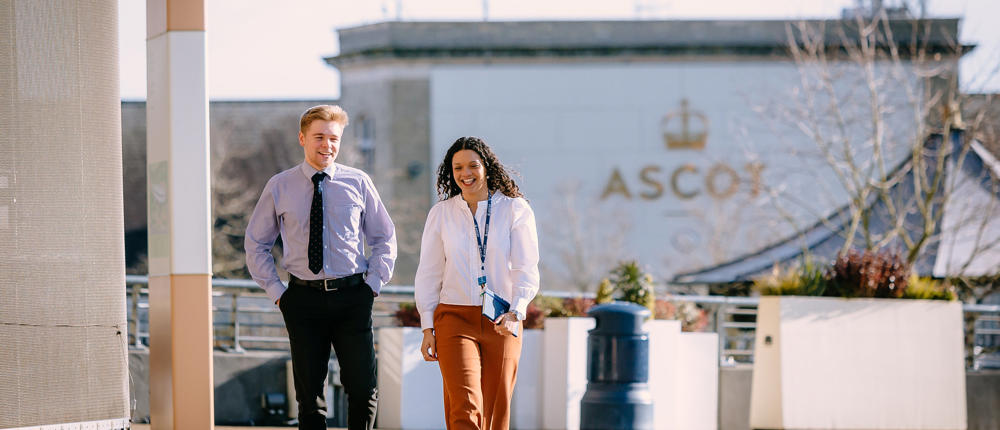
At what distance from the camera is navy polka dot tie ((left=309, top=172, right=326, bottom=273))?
23.4ft

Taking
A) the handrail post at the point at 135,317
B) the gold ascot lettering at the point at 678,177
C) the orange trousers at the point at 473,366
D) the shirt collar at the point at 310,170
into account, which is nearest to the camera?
the orange trousers at the point at 473,366

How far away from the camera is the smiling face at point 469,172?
23.5 feet

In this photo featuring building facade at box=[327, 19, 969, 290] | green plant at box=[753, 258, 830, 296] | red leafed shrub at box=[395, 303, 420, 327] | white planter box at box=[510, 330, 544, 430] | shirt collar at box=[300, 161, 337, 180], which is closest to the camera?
shirt collar at box=[300, 161, 337, 180]

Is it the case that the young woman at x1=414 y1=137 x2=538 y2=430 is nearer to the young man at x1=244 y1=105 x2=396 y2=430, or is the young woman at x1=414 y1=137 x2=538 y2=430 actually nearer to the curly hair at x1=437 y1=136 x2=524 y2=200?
the curly hair at x1=437 y1=136 x2=524 y2=200

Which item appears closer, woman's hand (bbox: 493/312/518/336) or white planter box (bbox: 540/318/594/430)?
woman's hand (bbox: 493/312/518/336)

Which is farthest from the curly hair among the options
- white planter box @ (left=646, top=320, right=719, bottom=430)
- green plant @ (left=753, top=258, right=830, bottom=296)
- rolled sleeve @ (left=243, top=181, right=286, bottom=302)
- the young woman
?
green plant @ (left=753, top=258, right=830, bottom=296)

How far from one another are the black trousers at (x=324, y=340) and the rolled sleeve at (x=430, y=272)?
0.29 m

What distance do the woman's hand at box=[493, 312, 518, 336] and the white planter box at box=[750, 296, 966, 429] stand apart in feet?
23.3

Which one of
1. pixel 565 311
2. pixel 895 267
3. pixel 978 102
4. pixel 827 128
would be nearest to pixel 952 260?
pixel 978 102

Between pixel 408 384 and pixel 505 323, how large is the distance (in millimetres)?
5788

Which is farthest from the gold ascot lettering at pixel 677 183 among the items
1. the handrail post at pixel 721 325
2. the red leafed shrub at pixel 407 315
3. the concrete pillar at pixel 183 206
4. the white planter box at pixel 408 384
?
the concrete pillar at pixel 183 206

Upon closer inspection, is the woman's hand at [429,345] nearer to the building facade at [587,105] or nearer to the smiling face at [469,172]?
the smiling face at [469,172]

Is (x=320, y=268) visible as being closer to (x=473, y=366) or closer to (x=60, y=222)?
(x=473, y=366)

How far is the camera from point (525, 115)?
4712cm
